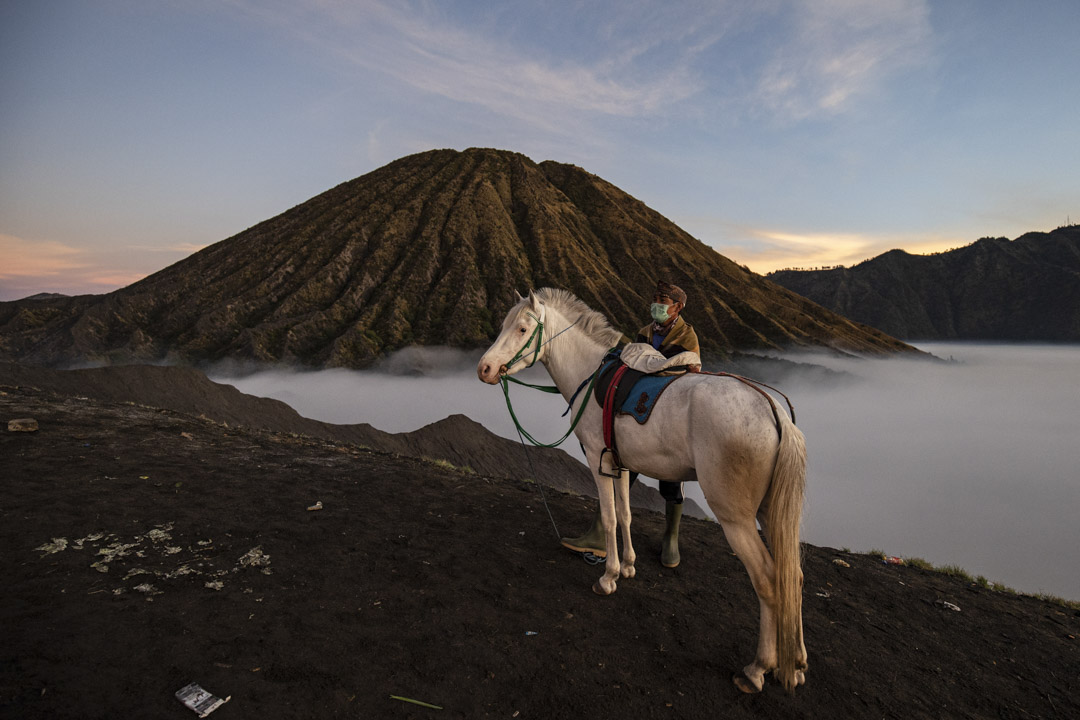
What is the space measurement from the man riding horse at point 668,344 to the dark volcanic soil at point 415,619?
0.22 metres

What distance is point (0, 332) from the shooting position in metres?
70.1

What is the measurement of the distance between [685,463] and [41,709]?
4299 millimetres

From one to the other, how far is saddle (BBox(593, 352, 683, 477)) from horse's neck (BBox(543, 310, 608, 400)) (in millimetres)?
206

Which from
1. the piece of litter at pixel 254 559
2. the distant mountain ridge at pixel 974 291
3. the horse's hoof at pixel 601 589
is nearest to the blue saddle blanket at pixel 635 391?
the horse's hoof at pixel 601 589

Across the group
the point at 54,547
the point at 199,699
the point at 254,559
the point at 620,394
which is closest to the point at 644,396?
the point at 620,394

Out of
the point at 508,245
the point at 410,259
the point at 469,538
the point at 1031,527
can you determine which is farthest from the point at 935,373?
the point at 469,538

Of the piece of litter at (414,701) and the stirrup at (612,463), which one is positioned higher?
the stirrup at (612,463)

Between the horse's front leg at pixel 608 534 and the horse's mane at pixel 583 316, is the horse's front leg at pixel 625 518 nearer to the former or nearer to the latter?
the horse's front leg at pixel 608 534

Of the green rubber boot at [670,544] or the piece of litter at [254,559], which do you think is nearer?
the piece of litter at [254,559]

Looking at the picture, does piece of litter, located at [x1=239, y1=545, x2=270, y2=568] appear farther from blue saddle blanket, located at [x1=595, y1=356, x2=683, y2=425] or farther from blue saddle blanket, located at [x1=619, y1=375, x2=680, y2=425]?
blue saddle blanket, located at [x1=619, y1=375, x2=680, y2=425]

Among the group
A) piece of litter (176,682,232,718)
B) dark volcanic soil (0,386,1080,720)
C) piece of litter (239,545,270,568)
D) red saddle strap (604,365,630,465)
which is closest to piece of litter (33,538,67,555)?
dark volcanic soil (0,386,1080,720)

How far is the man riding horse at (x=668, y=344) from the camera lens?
4.54 metres

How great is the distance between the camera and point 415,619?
3.86m

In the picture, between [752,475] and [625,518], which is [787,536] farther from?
[625,518]
